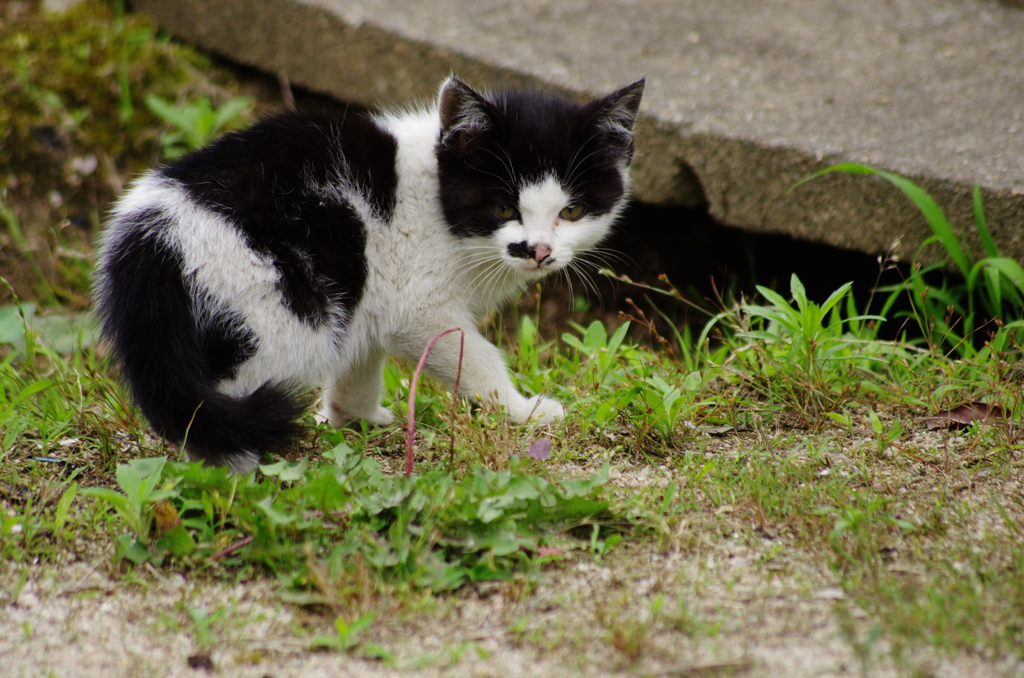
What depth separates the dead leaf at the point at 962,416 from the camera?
2375 millimetres

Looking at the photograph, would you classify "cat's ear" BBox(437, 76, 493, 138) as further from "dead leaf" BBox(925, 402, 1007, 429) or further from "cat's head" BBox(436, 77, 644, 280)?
"dead leaf" BBox(925, 402, 1007, 429)

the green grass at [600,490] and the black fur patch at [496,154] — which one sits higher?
the black fur patch at [496,154]

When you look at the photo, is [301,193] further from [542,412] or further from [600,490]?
[600,490]

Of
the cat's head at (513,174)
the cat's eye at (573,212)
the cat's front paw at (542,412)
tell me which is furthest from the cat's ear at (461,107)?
the cat's front paw at (542,412)

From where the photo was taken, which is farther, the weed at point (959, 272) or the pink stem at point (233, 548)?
the weed at point (959, 272)

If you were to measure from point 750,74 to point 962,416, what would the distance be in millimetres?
2084

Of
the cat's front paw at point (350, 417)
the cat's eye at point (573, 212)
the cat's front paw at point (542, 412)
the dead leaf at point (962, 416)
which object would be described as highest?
the cat's eye at point (573, 212)

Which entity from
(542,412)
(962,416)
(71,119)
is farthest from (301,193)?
(71,119)

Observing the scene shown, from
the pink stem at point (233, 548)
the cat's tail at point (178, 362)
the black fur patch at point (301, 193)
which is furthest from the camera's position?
the black fur patch at point (301, 193)

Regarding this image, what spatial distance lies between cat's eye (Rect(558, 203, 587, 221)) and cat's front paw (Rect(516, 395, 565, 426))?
56cm

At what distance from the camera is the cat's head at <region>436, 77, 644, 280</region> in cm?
248

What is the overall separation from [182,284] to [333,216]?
1.43 ft

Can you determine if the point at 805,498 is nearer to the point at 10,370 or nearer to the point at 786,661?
the point at 786,661

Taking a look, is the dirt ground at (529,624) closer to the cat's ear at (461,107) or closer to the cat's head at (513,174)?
the cat's head at (513,174)
